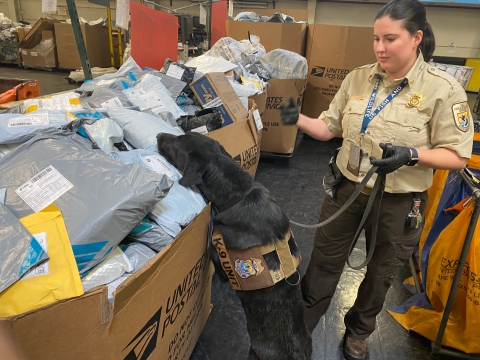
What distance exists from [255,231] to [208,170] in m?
0.29

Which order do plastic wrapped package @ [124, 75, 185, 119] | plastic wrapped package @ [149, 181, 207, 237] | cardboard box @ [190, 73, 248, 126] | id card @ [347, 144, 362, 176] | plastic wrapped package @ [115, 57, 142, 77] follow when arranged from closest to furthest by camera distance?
plastic wrapped package @ [149, 181, 207, 237] < id card @ [347, 144, 362, 176] < plastic wrapped package @ [124, 75, 185, 119] < cardboard box @ [190, 73, 248, 126] < plastic wrapped package @ [115, 57, 142, 77]

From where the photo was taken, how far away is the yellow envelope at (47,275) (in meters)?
0.64

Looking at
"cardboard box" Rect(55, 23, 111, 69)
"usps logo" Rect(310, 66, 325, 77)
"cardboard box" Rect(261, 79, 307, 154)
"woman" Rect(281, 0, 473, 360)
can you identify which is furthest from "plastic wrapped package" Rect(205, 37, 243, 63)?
"cardboard box" Rect(55, 23, 111, 69)

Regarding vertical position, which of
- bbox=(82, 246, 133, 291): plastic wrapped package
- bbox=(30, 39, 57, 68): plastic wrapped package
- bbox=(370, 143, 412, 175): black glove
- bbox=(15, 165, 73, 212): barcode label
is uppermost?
bbox=(370, 143, 412, 175): black glove

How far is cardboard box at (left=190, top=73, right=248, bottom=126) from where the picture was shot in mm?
2082

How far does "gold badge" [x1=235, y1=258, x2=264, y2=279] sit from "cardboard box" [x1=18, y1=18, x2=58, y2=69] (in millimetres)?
8017

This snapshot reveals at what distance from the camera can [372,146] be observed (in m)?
1.20

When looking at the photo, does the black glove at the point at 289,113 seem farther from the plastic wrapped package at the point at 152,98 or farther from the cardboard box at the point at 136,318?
the plastic wrapped package at the point at 152,98

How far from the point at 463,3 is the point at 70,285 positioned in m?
9.35

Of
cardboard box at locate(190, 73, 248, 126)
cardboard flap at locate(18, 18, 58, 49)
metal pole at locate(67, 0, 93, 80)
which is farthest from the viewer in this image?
cardboard flap at locate(18, 18, 58, 49)

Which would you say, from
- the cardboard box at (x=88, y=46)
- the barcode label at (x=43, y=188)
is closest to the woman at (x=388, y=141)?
the barcode label at (x=43, y=188)

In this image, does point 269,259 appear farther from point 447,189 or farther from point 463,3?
point 463,3

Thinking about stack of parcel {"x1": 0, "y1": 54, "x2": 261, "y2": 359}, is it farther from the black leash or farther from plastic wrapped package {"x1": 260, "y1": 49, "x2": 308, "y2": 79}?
plastic wrapped package {"x1": 260, "y1": 49, "x2": 308, "y2": 79}

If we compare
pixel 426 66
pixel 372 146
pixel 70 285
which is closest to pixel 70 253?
pixel 70 285
